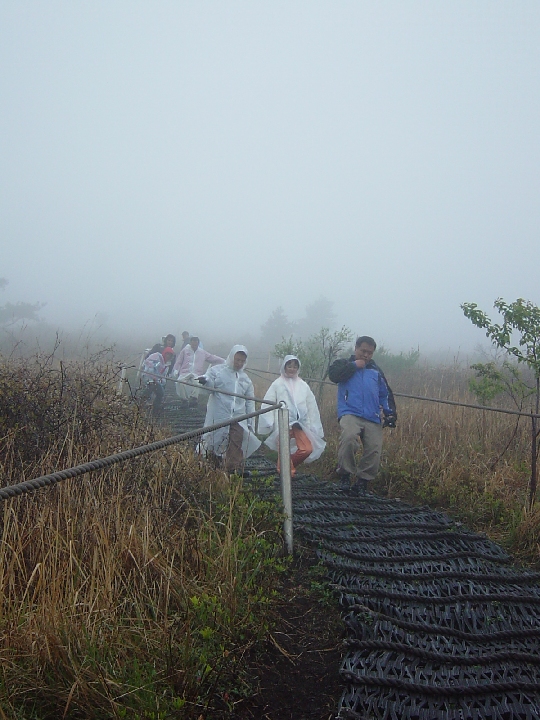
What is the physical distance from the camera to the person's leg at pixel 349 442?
551 cm

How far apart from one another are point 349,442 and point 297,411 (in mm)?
849

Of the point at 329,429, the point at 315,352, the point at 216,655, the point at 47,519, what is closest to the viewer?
the point at 216,655

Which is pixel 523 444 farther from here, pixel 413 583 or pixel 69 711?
pixel 69 711

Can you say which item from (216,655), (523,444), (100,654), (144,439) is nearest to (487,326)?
(523,444)

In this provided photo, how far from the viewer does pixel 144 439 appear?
3.76 meters

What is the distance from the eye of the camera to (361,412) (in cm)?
556

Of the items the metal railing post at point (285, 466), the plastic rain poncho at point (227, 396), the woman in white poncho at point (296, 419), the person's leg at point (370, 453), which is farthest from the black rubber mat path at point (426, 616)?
the plastic rain poncho at point (227, 396)

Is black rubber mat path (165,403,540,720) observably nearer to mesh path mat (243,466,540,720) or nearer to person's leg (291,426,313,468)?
mesh path mat (243,466,540,720)

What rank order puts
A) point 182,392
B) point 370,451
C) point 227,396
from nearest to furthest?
1. point 370,451
2. point 227,396
3. point 182,392

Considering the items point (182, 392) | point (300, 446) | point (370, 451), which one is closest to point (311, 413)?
point (300, 446)

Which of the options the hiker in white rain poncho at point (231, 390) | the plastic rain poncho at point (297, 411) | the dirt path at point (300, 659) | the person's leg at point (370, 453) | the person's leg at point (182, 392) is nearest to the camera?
the dirt path at point (300, 659)

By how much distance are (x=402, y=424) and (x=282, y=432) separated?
12.8 ft

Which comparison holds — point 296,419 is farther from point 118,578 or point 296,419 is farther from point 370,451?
point 118,578

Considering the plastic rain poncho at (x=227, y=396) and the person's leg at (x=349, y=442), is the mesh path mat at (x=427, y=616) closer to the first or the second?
the person's leg at (x=349, y=442)
